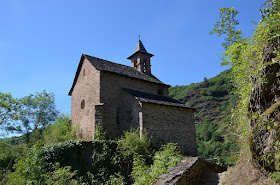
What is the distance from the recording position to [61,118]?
24.3m

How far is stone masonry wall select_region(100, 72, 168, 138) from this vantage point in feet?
64.7

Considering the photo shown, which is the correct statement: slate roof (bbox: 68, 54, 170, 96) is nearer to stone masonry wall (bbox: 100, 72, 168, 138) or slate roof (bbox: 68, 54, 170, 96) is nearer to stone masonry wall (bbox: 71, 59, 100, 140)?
stone masonry wall (bbox: 71, 59, 100, 140)

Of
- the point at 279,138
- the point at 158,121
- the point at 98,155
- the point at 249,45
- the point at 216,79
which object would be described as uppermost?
the point at 216,79

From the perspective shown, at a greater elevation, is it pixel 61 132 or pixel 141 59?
pixel 141 59

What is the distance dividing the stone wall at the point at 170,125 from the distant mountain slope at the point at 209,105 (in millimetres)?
26542

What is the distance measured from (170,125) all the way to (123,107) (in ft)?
14.7

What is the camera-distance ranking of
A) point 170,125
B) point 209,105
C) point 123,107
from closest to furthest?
point 170,125, point 123,107, point 209,105

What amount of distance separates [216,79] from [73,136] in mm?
75092

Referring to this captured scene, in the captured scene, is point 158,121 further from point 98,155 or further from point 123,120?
point 98,155

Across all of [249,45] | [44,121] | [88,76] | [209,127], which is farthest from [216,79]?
[249,45]

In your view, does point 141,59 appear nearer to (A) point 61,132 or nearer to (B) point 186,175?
(A) point 61,132

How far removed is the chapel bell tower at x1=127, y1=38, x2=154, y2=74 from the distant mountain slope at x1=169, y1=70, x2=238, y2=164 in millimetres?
26495

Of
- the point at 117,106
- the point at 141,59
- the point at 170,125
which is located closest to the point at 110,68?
the point at 117,106

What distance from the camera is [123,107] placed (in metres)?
20.9
